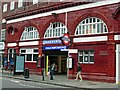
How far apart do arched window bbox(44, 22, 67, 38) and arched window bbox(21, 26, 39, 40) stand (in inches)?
93.2

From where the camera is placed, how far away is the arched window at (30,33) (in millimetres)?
37750

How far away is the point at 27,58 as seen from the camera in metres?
39.0

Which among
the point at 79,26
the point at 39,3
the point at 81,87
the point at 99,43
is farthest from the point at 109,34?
the point at 39,3

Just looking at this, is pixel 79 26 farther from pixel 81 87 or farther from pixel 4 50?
pixel 4 50

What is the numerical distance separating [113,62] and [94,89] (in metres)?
6.12

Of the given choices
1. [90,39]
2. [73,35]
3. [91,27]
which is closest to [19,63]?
[73,35]

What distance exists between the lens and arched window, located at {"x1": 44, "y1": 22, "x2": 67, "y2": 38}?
33438 millimetres

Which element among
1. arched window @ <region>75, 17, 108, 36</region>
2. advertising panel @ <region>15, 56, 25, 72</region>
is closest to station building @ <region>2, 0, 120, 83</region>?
arched window @ <region>75, 17, 108, 36</region>

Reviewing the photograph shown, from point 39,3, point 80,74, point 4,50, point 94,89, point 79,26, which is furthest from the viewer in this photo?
point 4,50

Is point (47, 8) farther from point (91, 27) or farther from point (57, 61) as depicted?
point (91, 27)

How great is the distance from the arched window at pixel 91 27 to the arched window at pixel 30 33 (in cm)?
814

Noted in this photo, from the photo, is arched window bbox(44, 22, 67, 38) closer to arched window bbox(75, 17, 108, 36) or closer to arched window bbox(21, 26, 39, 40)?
arched window bbox(21, 26, 39, 40)

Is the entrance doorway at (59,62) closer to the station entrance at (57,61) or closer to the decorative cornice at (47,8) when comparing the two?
the station entrance at (57,61)

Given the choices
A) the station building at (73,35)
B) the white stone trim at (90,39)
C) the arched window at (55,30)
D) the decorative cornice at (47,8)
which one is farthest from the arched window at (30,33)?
the white stone trim at (90,39)
